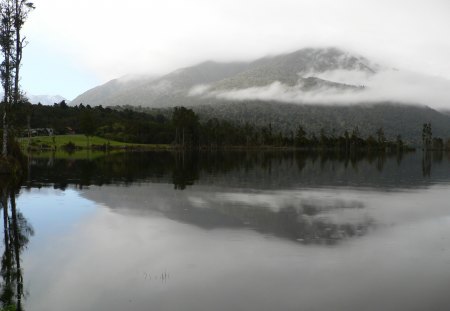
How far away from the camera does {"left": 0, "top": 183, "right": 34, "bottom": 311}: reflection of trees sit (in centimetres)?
1488

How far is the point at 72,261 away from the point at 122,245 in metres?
3.32

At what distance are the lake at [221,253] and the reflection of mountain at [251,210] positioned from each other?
0.34 ft

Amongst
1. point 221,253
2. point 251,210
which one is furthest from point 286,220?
point 221,253

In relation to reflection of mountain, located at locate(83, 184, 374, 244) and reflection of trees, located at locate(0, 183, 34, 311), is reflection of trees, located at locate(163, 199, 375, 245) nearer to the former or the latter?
reflection of mountain, located at locate(83, 184, 374, 244)

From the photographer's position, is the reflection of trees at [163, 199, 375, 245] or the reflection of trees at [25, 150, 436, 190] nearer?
the reflection of trees at [163, 199, 375, 245]

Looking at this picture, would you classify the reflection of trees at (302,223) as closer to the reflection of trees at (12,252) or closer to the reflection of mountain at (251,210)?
the reflection of mountain at (251,210)

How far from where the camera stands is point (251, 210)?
107ft

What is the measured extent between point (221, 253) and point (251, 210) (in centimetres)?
1183

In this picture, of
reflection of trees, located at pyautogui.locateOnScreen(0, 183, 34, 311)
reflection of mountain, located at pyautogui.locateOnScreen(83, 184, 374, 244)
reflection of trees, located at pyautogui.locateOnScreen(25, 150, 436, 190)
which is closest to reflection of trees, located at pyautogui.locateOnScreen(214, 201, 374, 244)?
reflection of mountain, located at pyautogui.locateOnScreen(83, 184, 374, 244)

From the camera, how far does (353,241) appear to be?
23719 mm

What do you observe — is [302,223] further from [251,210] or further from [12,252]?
[12,252]

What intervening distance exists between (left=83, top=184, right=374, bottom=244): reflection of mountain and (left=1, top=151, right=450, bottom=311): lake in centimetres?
10

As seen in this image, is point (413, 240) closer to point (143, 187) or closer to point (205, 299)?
point (205, 299)

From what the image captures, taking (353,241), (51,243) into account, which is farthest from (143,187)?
(353,241)
